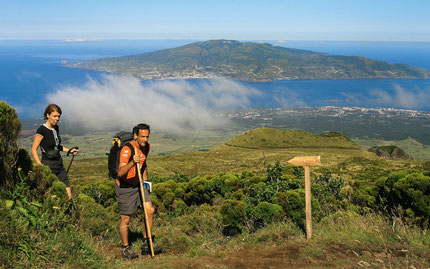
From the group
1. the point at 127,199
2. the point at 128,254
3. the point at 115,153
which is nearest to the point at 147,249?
the point at 128,254

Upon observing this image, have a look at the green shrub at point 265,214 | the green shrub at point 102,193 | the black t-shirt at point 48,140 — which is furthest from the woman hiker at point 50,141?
the green shrub at point 102,193

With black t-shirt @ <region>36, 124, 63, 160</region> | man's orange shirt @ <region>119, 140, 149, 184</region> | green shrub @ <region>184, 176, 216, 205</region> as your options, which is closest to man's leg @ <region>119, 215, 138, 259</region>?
man's orange shirt @ <region>119, 140, 149, 184</region>

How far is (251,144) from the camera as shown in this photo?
78.1 m

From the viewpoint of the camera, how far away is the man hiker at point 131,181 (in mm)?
6336

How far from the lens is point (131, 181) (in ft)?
21.6

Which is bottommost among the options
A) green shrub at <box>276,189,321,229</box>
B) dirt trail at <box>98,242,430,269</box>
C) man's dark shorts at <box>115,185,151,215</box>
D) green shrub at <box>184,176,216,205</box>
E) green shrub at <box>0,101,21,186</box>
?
green shrub at <box>184,176,216,205</box>

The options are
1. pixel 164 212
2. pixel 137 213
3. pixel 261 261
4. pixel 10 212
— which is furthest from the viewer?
pixel 164 212

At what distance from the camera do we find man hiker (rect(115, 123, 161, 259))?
634 centimetres

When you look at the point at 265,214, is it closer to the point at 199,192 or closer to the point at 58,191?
the point at 58,191

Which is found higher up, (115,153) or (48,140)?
(48,140)

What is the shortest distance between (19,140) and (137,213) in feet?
19.5

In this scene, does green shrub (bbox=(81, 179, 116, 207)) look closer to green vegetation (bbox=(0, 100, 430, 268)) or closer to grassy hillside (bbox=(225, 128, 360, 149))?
green vegetation (bbox=(0, 100, 430, 268))

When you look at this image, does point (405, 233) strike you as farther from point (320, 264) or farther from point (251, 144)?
point (251, 144)

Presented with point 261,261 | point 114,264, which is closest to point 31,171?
point 114,264
